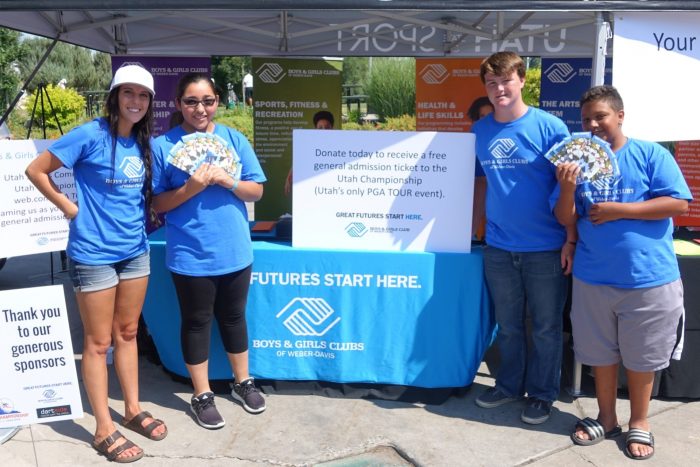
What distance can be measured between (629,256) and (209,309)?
2.05 m

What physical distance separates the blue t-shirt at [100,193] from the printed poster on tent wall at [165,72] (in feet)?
14.3

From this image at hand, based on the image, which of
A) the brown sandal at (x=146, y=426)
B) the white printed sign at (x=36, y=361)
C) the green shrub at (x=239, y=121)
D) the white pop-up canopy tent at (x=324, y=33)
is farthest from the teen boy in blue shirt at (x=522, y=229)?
the green shrub at (x=239, y=121)

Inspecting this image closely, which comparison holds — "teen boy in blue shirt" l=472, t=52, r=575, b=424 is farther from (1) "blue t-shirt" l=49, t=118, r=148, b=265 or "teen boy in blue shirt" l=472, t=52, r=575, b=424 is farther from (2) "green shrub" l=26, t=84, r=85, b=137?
(2) "green shrub" l=26, t=84, r=85, b=137

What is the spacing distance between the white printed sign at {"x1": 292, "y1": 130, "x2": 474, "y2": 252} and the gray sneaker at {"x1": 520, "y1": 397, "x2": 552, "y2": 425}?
3.05ft

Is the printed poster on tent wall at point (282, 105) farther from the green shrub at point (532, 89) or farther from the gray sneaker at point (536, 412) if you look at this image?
the green shrub at point (532, 89)

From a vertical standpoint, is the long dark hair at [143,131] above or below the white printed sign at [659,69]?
below

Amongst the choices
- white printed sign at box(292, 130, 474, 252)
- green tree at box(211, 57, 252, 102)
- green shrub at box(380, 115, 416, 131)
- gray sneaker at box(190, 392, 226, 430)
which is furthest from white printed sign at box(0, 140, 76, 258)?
green tree at box(211, 57, 252, 102)

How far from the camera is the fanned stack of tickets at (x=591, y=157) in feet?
9.16

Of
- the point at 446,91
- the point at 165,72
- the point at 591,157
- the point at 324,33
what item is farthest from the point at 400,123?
the point at 591,157

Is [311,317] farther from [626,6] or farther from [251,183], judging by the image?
[626,6]

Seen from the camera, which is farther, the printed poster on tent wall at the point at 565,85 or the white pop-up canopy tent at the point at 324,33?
the printed poster on tent wall at the point at 565,85

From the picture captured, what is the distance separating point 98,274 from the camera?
2.82m

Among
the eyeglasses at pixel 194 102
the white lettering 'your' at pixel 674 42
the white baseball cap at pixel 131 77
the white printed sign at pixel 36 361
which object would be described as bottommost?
the white printed sign at pixel 36 361

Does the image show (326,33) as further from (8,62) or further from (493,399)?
(8,62)
